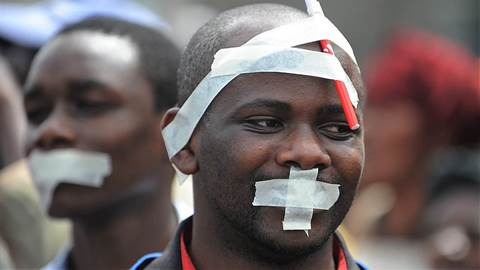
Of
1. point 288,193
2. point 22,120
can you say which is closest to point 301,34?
point 288,193

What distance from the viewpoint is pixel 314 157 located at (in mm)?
3865

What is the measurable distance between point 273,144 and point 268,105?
0.40 feet

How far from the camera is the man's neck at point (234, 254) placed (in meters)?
4.00

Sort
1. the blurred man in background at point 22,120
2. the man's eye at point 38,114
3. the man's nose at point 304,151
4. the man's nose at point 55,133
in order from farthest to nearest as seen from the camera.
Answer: the blurred man in background at point 22,120 < the man's eye at point 38,114 < the man's nose at point 55,133 < the man's nose at point 304,151

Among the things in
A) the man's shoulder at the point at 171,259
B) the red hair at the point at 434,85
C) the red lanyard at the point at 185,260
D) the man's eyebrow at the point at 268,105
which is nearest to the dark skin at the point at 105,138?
Answer: the man's shoulder at the point at 171,259

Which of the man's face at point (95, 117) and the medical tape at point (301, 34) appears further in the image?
the man's face at point (95, 117)

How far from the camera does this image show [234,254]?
13.3 feet

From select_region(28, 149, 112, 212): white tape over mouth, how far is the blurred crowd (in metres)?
0.03

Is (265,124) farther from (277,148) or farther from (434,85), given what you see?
(434,85)

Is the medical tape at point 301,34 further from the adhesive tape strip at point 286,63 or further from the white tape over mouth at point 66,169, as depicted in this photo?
the white tape over mouth at point 66,169

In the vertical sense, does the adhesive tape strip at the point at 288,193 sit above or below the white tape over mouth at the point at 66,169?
above

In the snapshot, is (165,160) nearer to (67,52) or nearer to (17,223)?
(67,52)

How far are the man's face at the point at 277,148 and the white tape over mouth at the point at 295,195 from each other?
0.07ft

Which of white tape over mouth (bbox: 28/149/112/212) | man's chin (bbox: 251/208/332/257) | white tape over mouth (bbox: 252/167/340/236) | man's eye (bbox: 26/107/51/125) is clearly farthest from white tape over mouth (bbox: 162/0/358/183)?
man's eye (bbox: 26/107/51/125)
